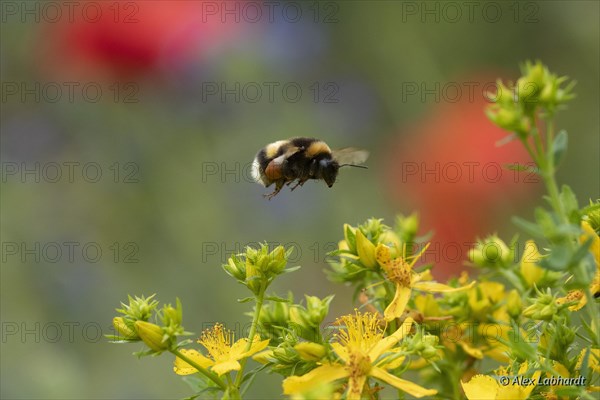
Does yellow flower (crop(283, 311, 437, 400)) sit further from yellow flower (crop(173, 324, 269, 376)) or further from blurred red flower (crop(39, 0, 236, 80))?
blurred red flower (crop(39, 0, 236, 80))

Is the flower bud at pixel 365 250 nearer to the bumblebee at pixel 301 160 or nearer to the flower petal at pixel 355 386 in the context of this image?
the flower petal at pixel 355 386

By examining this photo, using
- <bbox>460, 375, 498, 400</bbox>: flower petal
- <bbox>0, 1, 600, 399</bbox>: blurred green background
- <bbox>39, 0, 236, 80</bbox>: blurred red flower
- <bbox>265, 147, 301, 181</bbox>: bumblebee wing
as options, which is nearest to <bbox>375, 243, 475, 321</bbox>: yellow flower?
<bbox>460, 375, 498, 400</bbox>: flower petal

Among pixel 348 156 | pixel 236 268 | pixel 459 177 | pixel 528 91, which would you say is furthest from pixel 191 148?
pixel 528 91

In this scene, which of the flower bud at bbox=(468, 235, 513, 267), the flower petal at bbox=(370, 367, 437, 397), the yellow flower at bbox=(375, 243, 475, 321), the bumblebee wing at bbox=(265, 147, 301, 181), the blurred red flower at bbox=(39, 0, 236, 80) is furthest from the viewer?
the blurred red flower at bbox=(39, 0, 236, 80)

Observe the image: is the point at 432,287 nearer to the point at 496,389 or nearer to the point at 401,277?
Result: the point at 401,277

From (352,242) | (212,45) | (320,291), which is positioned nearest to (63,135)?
(212,45)

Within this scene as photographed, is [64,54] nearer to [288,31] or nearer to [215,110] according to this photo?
[215,110]

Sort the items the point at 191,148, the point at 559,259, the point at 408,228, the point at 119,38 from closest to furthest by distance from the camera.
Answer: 1. the point at 559,259
2. the point at 408,228
3. the point at 119,38
4. the point at 191,148

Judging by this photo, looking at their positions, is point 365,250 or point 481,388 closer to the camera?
point 481,388
